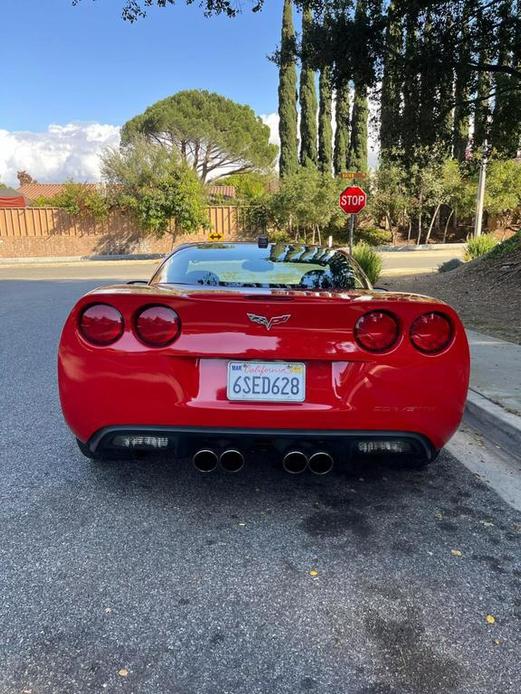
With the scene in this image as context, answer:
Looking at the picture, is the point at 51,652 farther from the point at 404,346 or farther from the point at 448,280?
the point at 448,280

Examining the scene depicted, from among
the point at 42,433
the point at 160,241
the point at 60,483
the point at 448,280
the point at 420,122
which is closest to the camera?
the point at 60,483

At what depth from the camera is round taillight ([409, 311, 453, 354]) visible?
279cm

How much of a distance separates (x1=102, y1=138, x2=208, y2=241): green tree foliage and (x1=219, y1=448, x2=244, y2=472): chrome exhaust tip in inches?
1268

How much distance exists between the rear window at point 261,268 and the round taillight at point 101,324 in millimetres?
756

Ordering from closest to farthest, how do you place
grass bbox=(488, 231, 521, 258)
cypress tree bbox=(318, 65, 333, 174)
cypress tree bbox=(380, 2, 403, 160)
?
cypress tree bbox=(380, 2, 403, 160) < grass bbox=(488, 231, 521, 258) < cypress tree bbox=(318, 65, 333, 174)

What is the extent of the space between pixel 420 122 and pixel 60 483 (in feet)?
27.8

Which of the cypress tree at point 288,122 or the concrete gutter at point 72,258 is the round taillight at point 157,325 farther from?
the cypress tree at point 288,122

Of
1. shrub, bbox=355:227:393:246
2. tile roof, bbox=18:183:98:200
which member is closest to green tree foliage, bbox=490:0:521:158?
shrub, bbox=355:227:393:246

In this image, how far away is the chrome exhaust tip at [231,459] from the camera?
9.13 ft

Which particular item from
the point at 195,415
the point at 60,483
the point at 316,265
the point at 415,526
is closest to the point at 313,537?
the point at 415,526

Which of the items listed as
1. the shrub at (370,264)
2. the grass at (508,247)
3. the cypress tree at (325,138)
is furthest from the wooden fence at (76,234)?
the grass at (508,247)

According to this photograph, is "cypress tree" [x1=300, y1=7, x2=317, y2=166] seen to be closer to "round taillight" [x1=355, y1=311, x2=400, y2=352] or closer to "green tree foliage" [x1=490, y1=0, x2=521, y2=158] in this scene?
"green tree foliage" [x1=490, y1=0, x2=521, y2=158]

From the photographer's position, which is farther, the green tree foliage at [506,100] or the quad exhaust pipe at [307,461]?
the green tree foliage at [506,100]

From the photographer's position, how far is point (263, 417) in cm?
272
